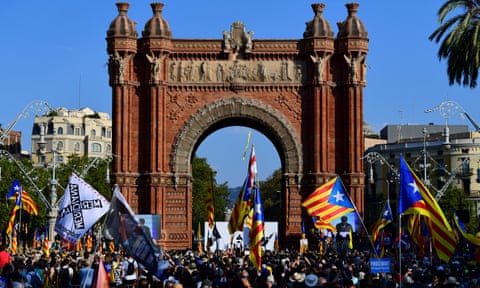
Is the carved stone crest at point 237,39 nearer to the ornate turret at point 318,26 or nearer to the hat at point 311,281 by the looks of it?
the ornate turret at point 318,26

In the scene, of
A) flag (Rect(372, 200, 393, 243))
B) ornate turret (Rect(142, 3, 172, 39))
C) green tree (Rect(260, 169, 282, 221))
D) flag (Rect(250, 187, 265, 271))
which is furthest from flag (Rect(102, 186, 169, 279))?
green tree (Rect(260, 169, 282, 221))

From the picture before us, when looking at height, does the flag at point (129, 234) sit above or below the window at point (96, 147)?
below

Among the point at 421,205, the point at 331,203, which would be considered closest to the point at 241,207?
the point at 331,203

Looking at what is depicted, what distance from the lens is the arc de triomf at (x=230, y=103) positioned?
6512 centimetres

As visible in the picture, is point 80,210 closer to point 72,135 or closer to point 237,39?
point 237,39

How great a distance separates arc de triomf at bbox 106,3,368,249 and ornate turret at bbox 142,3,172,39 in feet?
0.20

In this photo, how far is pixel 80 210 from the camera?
2923 cm

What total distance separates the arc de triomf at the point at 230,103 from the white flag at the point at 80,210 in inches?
1380

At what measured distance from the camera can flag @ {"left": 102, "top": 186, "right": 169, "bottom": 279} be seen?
22.6 metres

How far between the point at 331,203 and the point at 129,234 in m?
11.4

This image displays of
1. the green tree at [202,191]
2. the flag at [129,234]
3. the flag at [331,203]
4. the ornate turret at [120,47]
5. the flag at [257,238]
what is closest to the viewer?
the flag at [129,234]

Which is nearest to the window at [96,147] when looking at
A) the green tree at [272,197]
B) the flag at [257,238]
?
the green tree at [272,197]

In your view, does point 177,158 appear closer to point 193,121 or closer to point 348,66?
point 193,121

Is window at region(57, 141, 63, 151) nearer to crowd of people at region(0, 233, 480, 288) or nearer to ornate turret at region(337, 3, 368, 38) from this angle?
ornate turret at region(337, 3, 368, 38)
